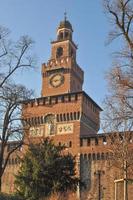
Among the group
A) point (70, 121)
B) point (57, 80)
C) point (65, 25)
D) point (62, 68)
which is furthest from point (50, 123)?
point (65, 25)

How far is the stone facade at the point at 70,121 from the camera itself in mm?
41500

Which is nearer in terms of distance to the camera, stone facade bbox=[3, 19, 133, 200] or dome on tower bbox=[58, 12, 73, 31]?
stone facade bbox=[3, 19, 133, 200]

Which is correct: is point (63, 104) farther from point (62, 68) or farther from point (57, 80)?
point (62, 68)

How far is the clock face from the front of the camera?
163ft

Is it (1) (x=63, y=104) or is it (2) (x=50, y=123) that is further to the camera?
(2) (x=50, y=123)

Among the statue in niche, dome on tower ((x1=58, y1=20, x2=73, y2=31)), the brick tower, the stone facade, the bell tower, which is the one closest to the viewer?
the stone facade

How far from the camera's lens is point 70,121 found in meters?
45.2

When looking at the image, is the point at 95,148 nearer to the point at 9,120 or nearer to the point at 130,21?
the point at 9,120

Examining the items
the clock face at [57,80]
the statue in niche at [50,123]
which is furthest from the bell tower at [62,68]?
the statue in niche at [50,123]

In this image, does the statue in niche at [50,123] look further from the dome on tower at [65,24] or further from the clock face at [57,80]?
the dome on tower at [65,24]

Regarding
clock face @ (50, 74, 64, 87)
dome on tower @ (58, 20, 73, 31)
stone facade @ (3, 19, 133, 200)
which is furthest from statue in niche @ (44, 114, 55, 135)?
dome on tower @ (58, 20, 73, 31)

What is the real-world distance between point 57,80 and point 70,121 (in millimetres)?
6796

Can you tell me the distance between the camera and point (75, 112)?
45.3 meters

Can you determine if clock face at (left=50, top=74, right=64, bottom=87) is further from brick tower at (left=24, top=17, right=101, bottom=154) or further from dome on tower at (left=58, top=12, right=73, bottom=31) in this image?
dome on tower at (left=58, top=12, right=73, bottom=31)
